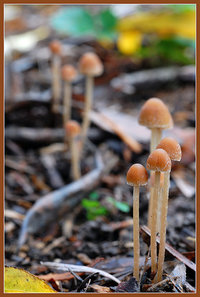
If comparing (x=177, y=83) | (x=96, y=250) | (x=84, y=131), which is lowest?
(x=96, y=250)

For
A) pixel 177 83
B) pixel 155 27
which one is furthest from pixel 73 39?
pixel 177 83

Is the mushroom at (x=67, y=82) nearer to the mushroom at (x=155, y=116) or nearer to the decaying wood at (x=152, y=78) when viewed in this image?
the decaying wood at (x=152, y=78)

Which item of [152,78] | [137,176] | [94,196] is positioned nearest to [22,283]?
[137,176]

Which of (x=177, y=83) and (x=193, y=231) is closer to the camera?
(x=193, y=231)

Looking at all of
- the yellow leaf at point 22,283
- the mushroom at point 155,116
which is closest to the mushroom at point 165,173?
the mushroom at point 155,116

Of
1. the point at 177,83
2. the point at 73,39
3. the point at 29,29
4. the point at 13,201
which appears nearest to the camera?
the point at 13,201

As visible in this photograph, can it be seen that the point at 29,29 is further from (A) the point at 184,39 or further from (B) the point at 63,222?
(B) the point at 63,222
